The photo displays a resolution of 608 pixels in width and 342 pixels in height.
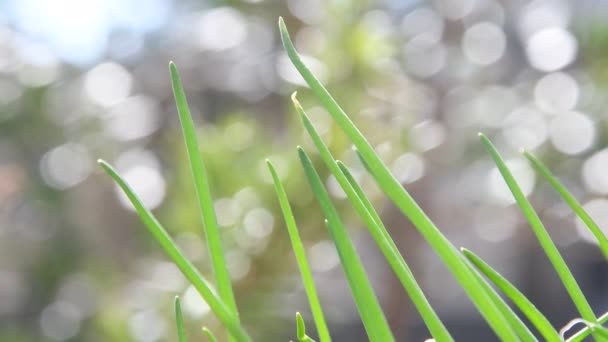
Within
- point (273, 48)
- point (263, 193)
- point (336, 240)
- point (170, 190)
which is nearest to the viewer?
point (336, 240)

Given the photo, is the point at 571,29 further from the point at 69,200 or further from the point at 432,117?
the point at 69,200

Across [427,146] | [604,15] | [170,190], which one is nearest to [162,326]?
[170,190]

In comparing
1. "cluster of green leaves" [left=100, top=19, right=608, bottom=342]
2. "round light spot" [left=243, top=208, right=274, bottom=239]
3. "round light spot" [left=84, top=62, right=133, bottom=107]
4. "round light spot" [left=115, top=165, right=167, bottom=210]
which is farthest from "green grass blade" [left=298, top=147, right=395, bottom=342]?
"round light spot" [left=84, top=62, right=133, bottom=107]

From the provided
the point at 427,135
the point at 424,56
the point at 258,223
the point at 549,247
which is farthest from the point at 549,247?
the point at 424,56

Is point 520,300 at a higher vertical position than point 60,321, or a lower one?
lower

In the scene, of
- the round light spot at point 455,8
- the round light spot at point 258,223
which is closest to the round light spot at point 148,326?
the round light spot at point 258,223

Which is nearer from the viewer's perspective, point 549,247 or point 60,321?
point 549,247

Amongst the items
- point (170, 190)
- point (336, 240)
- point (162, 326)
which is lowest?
point (336, 240)

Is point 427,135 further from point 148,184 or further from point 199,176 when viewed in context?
point 199,176
